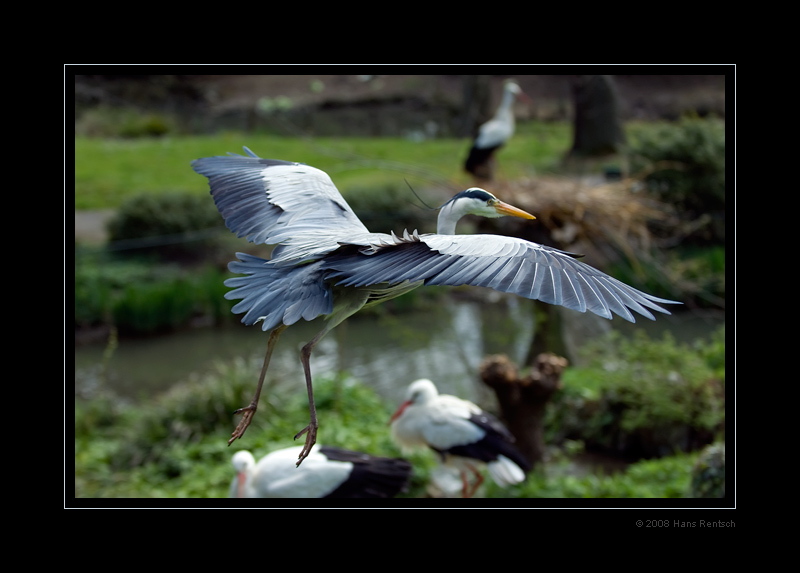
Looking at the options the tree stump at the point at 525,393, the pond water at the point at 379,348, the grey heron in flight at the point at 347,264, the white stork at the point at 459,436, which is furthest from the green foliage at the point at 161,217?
the grey heron in flight at the point at 347,264

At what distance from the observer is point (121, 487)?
498 cm

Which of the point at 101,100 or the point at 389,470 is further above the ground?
the point at 101,100

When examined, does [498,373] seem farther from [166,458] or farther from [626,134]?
[626,134]

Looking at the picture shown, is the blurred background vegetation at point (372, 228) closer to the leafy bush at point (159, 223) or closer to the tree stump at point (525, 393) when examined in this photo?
the leafy bush at point (159, 223)

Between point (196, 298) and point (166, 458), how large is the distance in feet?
10.5

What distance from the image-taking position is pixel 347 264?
6.51ft

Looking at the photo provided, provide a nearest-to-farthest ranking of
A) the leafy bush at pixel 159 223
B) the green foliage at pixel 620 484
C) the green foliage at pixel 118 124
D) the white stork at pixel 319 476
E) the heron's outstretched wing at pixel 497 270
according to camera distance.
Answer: the heron's outstretched wing at pixel 497 270 < the white stork at pixel 319 476 < the green foliage at pixel 620 484 < the leafy bush at pixel 159 223 < the green foliage at pixel 118 124

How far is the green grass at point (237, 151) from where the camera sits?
428 inches

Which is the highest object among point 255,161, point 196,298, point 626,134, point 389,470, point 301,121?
point 301,121

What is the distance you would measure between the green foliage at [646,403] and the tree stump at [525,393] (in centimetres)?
66

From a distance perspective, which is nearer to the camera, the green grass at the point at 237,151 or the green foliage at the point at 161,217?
the green foliage at the point at 161,217

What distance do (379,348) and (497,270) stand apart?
6153 mm
